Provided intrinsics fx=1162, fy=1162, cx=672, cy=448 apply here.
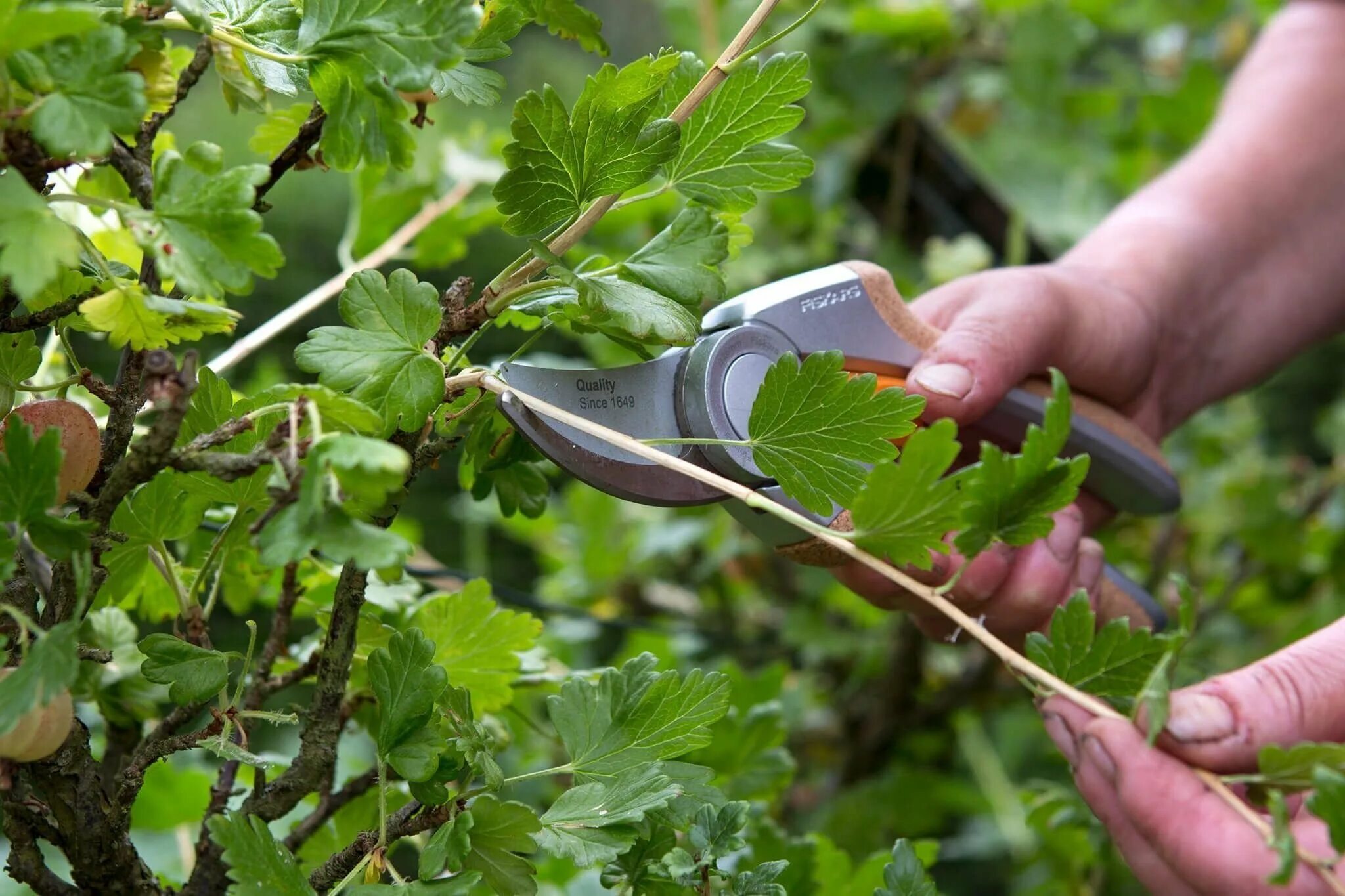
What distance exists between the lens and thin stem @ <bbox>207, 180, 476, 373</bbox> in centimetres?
48

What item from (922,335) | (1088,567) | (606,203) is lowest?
(1088,567)

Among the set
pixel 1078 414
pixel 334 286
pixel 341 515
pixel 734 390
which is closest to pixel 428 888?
pixel 341 515

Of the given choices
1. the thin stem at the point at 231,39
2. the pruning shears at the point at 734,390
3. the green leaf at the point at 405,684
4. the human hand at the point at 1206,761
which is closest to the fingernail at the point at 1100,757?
the human hand at the point at 1206,761

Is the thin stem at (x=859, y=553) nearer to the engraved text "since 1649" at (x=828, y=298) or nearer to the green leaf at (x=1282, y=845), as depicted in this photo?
the green leaf at (x=1282, y=845)

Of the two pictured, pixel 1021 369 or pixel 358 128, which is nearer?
pixel 358 128

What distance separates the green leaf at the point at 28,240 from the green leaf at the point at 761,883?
9.8 inches

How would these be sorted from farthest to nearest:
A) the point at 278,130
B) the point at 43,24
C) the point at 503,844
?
the point at 278,130 → the point at 503,844 → the point at 43,24

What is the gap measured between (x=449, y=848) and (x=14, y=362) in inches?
7.4

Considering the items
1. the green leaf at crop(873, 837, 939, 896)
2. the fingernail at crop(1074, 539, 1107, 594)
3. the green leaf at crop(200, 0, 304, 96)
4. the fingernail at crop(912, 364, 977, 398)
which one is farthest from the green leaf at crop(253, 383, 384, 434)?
the fingernail at crop(1074, 539, 1107, 594)

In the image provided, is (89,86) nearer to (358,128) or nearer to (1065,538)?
(358,128)

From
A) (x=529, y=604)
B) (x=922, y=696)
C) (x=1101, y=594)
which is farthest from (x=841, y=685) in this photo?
(x=1101, y=594)

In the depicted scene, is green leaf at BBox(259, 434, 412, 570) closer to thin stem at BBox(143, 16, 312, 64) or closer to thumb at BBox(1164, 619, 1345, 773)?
thin stem at BBox(143, 16, 312, 64)

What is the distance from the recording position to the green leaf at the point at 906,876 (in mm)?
364

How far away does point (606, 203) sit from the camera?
37cm
